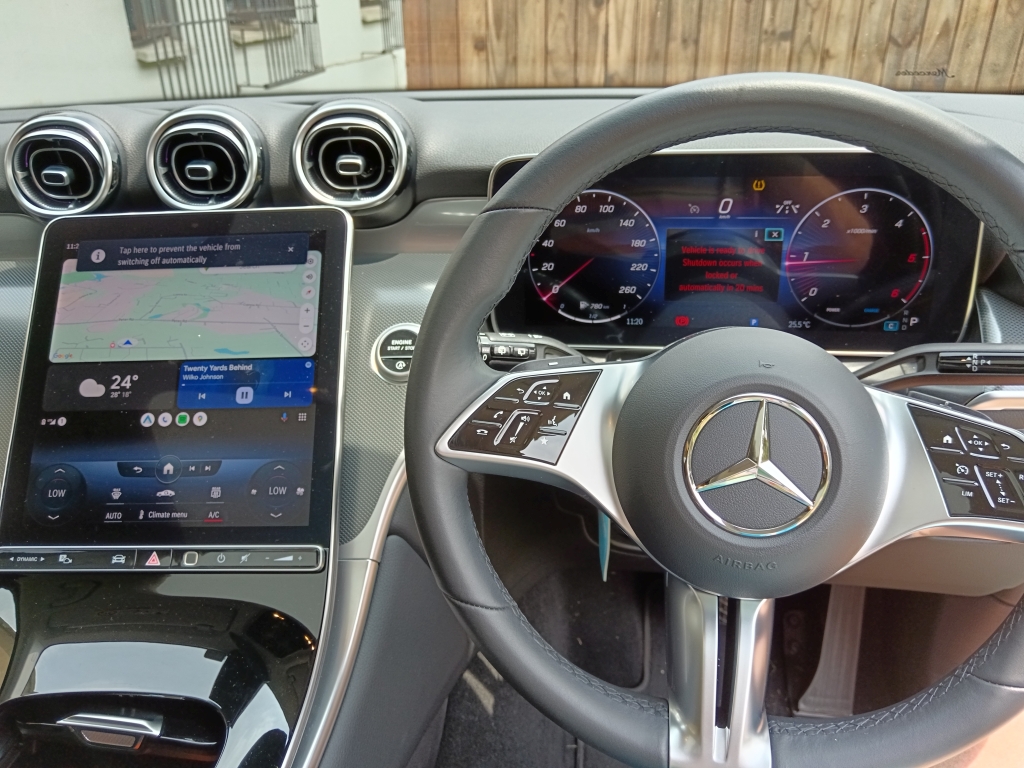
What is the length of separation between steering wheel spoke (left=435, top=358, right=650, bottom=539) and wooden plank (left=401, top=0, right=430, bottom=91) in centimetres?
67

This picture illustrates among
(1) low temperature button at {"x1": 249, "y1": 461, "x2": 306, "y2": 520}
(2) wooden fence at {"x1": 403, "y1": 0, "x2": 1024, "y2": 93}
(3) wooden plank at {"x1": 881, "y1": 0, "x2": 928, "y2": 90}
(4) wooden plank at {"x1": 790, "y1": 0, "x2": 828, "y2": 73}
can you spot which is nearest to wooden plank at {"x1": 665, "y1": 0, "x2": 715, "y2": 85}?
(2) wooden fence at {"x1": 403, "y1": 0, "x2": 1024, "y2": 93}

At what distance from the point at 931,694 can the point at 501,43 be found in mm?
953

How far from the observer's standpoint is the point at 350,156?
3.59ft

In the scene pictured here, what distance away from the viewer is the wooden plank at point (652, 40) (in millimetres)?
1057

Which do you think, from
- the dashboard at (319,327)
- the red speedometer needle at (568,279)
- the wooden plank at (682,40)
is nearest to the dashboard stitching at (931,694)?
the dashboard at (319,327)

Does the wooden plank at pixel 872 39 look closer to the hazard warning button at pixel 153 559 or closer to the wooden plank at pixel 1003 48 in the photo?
the wooden plank at pixel 1003 48

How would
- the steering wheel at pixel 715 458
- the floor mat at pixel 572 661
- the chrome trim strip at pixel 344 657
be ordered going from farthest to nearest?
the floor mat at pixel 572 661 → the chrome trim strip at pixel 344 657 → the steering wheel at pixel 715 458

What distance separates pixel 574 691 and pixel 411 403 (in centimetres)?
28

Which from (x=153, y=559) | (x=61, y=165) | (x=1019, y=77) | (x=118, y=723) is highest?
(x=1019, y=77)

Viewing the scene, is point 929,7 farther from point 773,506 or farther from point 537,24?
point 773,506

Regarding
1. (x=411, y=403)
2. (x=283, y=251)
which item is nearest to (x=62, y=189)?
(x=283, y=251)

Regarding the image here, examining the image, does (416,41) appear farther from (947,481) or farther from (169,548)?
(947,481)

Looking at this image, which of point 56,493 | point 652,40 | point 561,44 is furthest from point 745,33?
point 56,493

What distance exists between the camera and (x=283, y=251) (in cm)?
98
